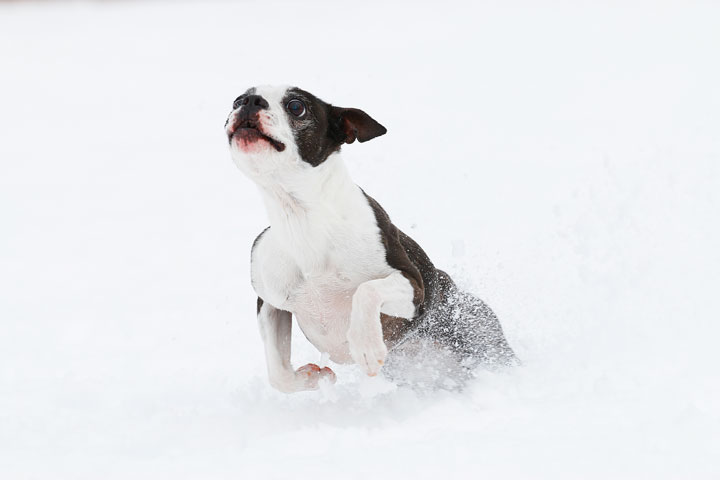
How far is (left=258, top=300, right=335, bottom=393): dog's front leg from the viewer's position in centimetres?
528

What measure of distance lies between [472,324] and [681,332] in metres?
1.45

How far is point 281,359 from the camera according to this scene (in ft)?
17.4

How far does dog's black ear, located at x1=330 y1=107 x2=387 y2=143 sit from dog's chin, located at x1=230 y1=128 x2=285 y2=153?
1.83 feet

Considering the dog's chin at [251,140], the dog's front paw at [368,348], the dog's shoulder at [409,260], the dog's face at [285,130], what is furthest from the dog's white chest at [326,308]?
the dog's chin at [251,140]

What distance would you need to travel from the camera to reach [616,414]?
14.1ft

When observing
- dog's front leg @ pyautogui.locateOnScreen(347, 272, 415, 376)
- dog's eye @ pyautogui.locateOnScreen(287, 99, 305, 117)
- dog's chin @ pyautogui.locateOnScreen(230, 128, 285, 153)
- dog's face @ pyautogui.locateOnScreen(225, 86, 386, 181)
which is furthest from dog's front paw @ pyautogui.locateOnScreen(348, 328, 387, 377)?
dog's eye @ pyautogui.locateOnScreen(287, 99, 305, 117)

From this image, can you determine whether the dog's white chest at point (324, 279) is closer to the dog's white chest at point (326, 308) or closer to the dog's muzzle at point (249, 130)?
the dog's white chest at point (326, 308)

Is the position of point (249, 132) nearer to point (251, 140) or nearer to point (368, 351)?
point (251, 140)

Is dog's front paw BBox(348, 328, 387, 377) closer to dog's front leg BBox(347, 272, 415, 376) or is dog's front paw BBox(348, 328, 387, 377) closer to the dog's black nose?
dog's front leg BBox(347, 272, 415, 376)

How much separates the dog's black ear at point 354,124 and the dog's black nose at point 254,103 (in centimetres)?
47

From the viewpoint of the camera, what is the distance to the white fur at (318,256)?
4.45 meters

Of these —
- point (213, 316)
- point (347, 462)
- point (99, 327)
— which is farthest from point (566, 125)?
point (347, 462)

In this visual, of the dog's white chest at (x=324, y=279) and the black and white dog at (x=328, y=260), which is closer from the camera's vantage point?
the black and white dog at (x=328, y=260)

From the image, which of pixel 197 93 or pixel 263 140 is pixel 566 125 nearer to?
pixel 197 93
